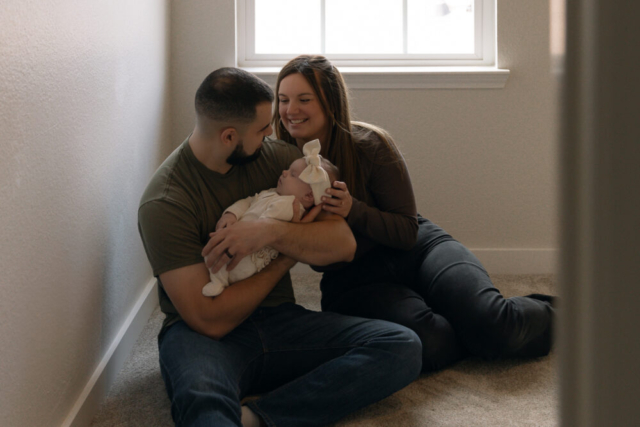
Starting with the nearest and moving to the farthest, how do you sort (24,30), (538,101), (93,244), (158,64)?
(24,30) < (93,244) < (158,64) < (538,101)

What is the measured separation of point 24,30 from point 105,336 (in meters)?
0.95

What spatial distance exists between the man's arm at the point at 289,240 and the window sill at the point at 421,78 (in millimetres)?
1256

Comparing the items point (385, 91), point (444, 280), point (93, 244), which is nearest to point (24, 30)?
point (93, 244)

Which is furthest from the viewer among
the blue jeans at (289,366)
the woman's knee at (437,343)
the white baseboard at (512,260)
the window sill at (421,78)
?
the white baseboard at (512,260)

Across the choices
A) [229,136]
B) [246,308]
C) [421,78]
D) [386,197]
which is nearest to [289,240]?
[246,308]

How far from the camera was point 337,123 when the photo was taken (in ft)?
6.33

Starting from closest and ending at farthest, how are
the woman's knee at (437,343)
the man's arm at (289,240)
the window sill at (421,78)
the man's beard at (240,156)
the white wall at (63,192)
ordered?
the white wall at (63,192), the man's arm at (289,240), the man's beard at (240,156), the woman's knee at (437,343), the window sill at (421,78)

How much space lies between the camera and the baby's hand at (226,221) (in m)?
1.60

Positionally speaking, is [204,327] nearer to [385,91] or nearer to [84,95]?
[84,95]

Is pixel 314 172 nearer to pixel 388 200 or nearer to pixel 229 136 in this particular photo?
pixel 229 136

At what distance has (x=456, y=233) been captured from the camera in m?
2.98

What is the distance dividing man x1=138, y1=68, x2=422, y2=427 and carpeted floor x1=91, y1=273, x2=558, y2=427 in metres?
0.10

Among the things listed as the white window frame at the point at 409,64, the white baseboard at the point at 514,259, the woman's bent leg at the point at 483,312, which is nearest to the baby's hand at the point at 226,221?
the woman's bent leg at the point at 483,312

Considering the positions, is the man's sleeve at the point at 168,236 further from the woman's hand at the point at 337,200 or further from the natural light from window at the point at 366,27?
Result: the natural light from window at the point at 366,27
